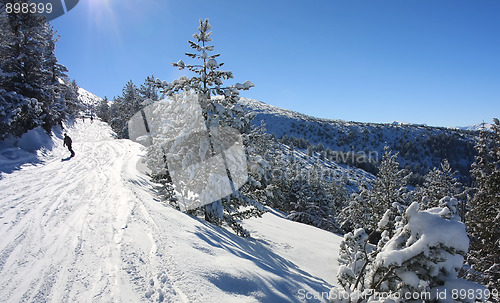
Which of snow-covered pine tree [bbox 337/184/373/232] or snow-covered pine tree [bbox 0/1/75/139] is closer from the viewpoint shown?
snow-covered pine tree [bbox 0/1/75/139]

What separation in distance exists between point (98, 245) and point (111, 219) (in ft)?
5.55

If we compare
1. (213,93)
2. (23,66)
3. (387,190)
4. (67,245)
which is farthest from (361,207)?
(23,66)

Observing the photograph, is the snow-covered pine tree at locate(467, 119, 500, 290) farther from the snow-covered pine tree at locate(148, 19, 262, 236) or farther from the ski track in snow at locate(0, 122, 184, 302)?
the ski track in snow at locate(0, 122, 184, 302)

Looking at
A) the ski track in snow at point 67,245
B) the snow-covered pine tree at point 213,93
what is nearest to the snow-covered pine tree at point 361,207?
the snow-covered pine tree at point 213,93

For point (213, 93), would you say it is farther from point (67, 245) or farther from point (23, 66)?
point (23, 66)

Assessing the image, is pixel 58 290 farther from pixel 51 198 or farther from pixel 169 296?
pixel 51 198

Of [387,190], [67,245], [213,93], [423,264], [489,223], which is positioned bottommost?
[489,223]

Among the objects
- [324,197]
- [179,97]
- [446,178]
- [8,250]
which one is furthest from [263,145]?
[8,250]

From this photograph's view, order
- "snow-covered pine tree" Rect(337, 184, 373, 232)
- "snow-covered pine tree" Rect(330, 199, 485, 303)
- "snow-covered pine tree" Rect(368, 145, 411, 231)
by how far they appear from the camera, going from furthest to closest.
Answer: "snow-covered pine tree" Rect(337, 184, 373, 232) < "snow-covered pine tree" Rect(368, 145, 411, 231) < "snow-covered pine tree" Rect(330, 199, 485, 303)

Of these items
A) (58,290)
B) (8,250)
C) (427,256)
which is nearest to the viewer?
(427,256)

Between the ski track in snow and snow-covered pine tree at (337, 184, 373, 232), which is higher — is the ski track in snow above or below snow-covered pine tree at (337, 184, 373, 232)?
above

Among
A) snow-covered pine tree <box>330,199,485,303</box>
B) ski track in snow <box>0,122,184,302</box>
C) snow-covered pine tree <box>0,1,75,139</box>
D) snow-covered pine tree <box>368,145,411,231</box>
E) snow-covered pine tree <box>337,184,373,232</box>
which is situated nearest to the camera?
snow-covered pine tree <box>330,199,485,303</box>

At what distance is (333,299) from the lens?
3.35 m

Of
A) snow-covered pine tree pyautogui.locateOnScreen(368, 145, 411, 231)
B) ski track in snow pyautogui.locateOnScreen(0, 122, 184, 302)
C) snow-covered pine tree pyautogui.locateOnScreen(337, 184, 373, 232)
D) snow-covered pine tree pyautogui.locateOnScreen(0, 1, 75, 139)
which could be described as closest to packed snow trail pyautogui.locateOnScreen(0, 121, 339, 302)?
ski track in snow pyautogui.locateOnScreen(0, 122, 184, 302)
